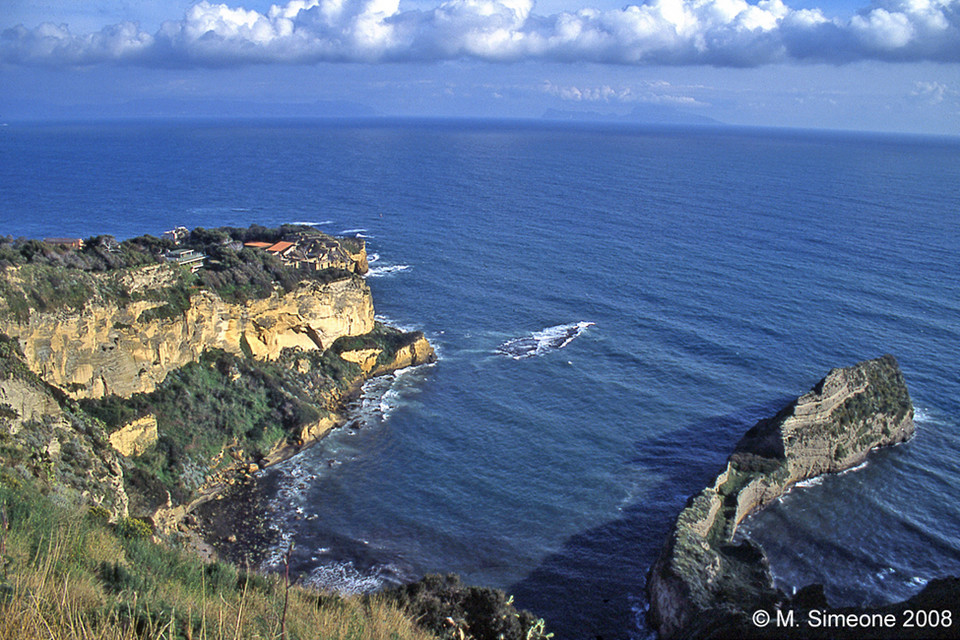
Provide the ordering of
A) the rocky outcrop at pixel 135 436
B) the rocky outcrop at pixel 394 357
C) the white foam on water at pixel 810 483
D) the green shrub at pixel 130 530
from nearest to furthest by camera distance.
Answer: the green shrub at pixel 130 530
the rocky outcrop at pixel 135 436
the white foam on water at pixel 810 483
the rocky outcrop at pixel 394 357

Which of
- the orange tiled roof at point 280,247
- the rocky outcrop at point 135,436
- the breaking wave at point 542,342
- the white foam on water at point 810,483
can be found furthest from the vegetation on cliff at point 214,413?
the white foam on water at point 810,483

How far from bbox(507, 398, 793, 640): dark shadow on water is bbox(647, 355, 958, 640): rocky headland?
137cm

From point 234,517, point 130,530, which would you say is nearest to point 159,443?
point 234,517

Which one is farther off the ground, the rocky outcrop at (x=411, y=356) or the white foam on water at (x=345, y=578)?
the rocky outcrop at (x=411, y=356)

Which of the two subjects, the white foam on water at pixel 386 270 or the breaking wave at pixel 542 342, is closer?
the breaking wave at pixel 542 342

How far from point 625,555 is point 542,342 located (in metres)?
26.5

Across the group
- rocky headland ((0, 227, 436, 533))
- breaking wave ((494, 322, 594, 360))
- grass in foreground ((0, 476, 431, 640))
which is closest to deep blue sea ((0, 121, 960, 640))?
breaking wave ((494, 322, 594, 360))

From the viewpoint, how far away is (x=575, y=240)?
89.8 m

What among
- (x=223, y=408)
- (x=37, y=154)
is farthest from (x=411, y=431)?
(x=37, y=154)

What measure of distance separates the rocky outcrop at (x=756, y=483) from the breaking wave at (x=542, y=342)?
1891cm

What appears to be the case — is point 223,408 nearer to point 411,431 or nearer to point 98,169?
point 411,431

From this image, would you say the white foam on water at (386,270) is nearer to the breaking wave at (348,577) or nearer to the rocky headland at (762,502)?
the rocky headland at (762,502)

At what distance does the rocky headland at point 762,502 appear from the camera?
25814mm

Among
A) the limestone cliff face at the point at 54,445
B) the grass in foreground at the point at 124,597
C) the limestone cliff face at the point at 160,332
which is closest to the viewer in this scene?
the grass in foreground at the point at 124,597
